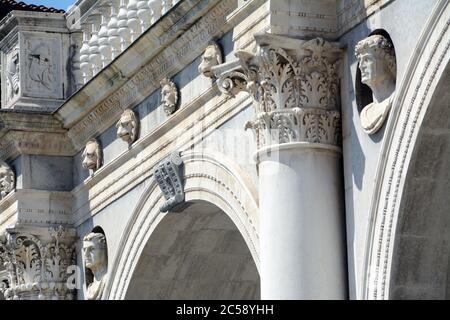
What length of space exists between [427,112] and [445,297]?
59.8 inches

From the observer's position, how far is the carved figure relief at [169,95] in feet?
66.0

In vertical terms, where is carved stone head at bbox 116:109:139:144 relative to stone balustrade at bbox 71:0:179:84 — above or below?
below

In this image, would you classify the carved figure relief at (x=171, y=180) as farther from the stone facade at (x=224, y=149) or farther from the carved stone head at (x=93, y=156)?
the carved stone head at (x=93, y=156)

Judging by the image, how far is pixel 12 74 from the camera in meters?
22.8

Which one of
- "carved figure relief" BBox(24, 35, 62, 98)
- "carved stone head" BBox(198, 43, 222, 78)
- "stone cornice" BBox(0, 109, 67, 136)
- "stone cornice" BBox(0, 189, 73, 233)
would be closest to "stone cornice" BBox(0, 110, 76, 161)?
"stone cornice" BBox(0, 109, 67, 136)

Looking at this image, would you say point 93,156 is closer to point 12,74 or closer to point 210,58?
point 12,74

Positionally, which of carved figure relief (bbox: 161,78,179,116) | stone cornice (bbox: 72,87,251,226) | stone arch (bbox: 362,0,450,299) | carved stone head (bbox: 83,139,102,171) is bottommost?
stone arch (bbox: 362,0,450,299)

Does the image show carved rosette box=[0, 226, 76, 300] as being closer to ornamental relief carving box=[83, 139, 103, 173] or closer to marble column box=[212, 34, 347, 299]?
ornamental relief carving box=[83, 139, 103, 173]

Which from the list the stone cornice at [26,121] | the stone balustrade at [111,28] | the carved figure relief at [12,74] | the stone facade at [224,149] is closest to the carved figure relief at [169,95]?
the stone facade at [224,149]

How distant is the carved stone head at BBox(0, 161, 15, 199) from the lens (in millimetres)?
23069

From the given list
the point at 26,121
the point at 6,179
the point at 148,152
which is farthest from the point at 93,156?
the point at 148,152

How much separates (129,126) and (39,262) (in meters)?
2.57

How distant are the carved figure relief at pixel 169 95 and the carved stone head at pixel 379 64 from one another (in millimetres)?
4289
